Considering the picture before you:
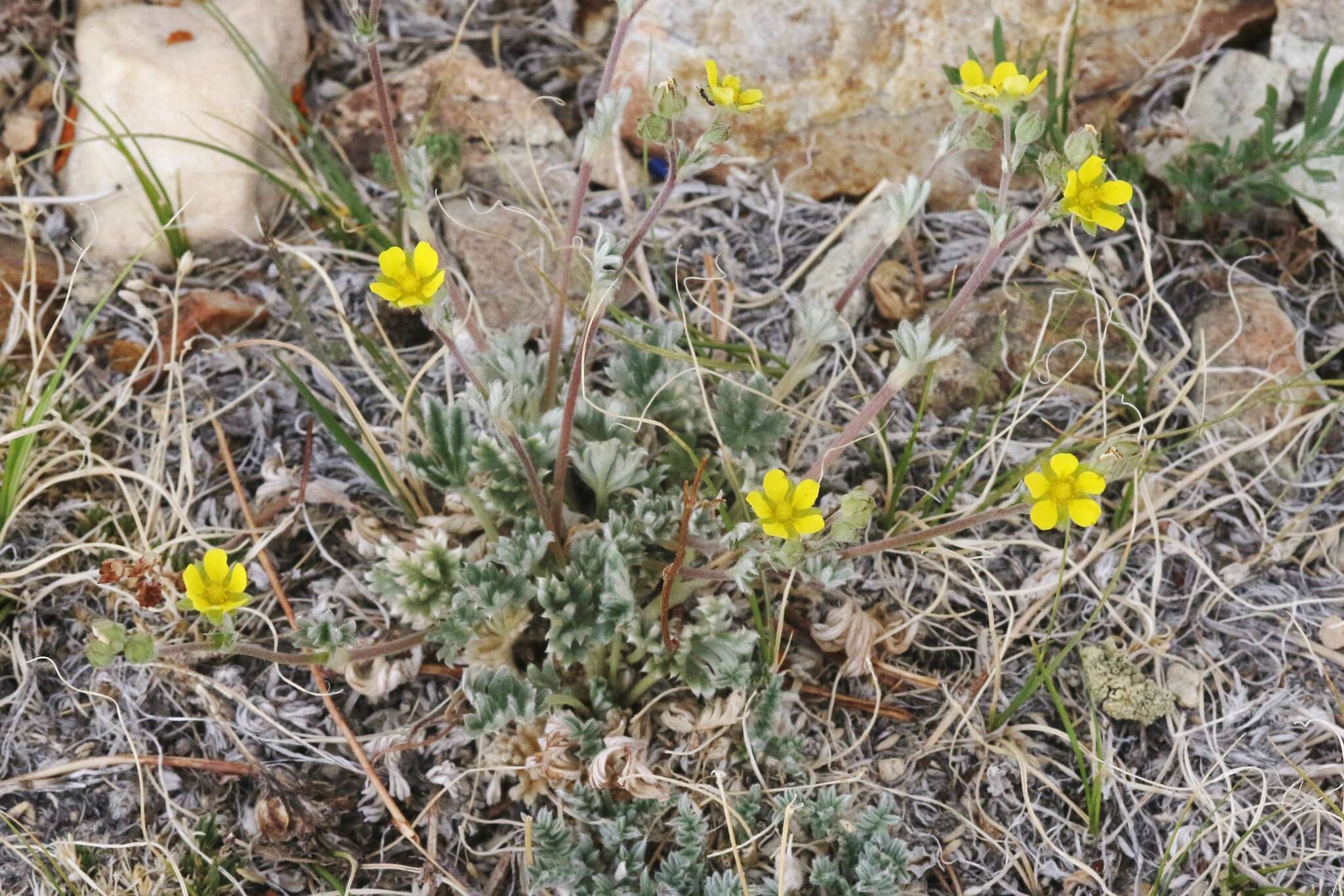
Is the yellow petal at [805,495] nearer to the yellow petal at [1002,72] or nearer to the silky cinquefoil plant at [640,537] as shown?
the silky cinquefoil plant at [640,537]

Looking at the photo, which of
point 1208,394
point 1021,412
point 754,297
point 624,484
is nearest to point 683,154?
point 624,484

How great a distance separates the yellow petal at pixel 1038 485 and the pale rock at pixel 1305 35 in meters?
2.06

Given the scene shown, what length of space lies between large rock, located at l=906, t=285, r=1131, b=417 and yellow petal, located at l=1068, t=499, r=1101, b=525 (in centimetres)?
98

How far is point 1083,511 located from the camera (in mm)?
1831

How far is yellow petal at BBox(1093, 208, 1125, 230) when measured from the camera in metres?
1.90

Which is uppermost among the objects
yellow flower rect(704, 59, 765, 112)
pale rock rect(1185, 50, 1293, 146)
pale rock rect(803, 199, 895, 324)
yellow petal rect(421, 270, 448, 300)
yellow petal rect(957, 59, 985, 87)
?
yellow petal rect(957, 59, 985, 87)

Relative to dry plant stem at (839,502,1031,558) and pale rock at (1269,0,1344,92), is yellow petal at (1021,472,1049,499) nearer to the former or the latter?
dry plant stem at (839,502,1031,558)

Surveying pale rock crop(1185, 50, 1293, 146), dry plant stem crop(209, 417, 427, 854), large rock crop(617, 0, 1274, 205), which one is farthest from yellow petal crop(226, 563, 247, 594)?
pale rock crop(1185, 50, 1293, 146)

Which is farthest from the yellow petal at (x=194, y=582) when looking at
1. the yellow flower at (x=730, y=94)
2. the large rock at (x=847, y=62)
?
the large rock at (x=847, y=62)

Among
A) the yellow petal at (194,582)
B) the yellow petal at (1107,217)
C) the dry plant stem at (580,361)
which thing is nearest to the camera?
the yellow petal at (194,582)

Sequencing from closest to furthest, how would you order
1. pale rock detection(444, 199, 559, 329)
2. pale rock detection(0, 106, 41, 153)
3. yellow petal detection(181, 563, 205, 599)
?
yellow petal detection(181, 563, 205, 599) → pale rock detection(444, 199, 559, 329) → pale rock detection(0, 106, 41, 153)

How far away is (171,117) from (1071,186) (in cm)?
251

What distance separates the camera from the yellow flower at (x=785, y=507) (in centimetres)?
188

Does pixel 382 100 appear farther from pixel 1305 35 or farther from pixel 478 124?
pixel 1305 35
